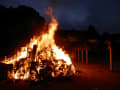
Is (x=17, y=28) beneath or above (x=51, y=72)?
above

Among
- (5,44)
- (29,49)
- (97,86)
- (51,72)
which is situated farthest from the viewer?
(5,44)

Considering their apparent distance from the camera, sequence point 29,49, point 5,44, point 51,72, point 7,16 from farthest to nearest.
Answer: point 7,16 < point 5,44 < point 29,49 < point 51,72

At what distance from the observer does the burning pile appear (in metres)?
6.04

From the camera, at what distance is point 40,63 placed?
636 centimetres

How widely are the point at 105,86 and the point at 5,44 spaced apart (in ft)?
41.0

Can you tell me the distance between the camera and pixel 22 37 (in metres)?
15.3

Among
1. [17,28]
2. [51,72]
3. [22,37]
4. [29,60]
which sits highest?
[17,28]

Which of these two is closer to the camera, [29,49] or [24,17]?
[29,49]

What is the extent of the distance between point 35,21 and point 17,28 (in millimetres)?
2571

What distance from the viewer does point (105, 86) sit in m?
5.21

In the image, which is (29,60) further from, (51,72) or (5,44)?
(5,44)

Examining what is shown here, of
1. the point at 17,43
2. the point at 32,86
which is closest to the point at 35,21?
the point at 17,43

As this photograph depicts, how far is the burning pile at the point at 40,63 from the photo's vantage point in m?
6.04

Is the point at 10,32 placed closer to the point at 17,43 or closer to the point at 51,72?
the point at 17,43
